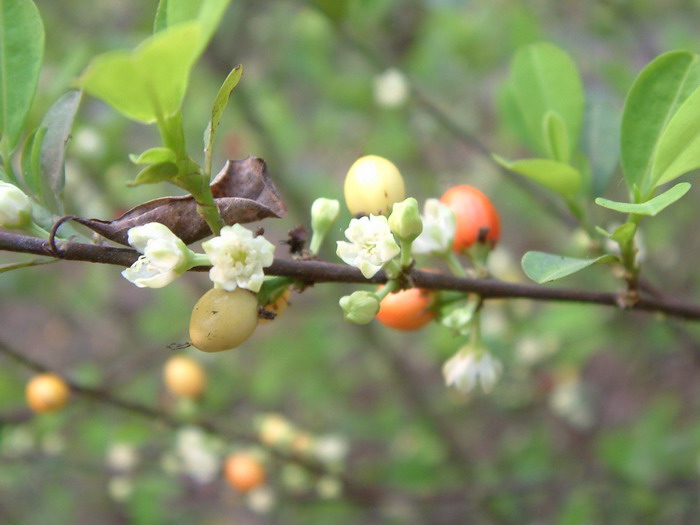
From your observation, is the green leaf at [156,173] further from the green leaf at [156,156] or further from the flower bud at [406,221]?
the flower bud at [406,221]

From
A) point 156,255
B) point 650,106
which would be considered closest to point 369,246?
point 156,255

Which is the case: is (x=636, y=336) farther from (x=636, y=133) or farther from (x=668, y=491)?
(x=636, y=133)

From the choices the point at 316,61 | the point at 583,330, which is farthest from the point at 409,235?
the point at 316,61

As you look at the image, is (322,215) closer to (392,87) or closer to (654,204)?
(654,204)

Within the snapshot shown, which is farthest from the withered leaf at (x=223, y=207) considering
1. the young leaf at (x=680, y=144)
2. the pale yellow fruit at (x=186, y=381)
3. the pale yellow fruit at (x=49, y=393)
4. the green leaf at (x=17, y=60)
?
the pale yellow fruit at (x=186, y=381)

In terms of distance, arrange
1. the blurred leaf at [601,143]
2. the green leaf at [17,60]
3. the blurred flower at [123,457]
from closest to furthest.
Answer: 1. the green leaf at [17,60]
2. the blurred leaf at [601,143]
3. the blurred flower at [123,457]

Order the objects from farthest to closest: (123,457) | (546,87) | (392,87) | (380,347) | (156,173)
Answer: (380,347) < (123,457) < (392,87) < (546,87) < (156,173)
